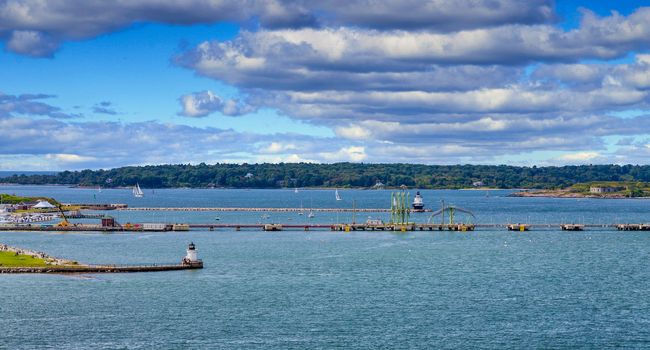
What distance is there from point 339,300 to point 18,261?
4258cm

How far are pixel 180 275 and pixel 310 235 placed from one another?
64.5m

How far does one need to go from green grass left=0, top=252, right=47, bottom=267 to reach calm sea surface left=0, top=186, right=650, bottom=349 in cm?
634

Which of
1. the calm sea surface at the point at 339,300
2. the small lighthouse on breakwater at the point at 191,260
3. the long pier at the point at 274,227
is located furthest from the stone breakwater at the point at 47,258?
the long pier at the point at 274,227

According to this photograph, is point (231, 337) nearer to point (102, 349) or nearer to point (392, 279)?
point (102, 349)

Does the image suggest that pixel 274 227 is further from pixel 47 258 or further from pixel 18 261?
pixel 18 261

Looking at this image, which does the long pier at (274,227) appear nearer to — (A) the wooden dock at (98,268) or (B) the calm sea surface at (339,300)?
(B) the calm sea surface at (339,300)

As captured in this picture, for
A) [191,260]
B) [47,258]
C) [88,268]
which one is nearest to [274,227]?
[191,260]

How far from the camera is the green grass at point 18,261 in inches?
3944

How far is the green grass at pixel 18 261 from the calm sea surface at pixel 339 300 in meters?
6.34

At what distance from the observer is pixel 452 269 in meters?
109

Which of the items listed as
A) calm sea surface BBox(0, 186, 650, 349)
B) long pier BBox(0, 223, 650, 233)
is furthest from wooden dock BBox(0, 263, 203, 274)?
long pier BBox(0, 223, 650, 233)

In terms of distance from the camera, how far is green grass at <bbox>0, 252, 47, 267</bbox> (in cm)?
10019

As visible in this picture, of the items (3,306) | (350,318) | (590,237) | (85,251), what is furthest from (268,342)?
(590,237)

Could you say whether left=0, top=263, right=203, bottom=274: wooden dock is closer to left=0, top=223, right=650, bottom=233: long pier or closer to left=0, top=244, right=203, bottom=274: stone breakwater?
left=0, top=244, right=203, bottom=274: stone breakwater
